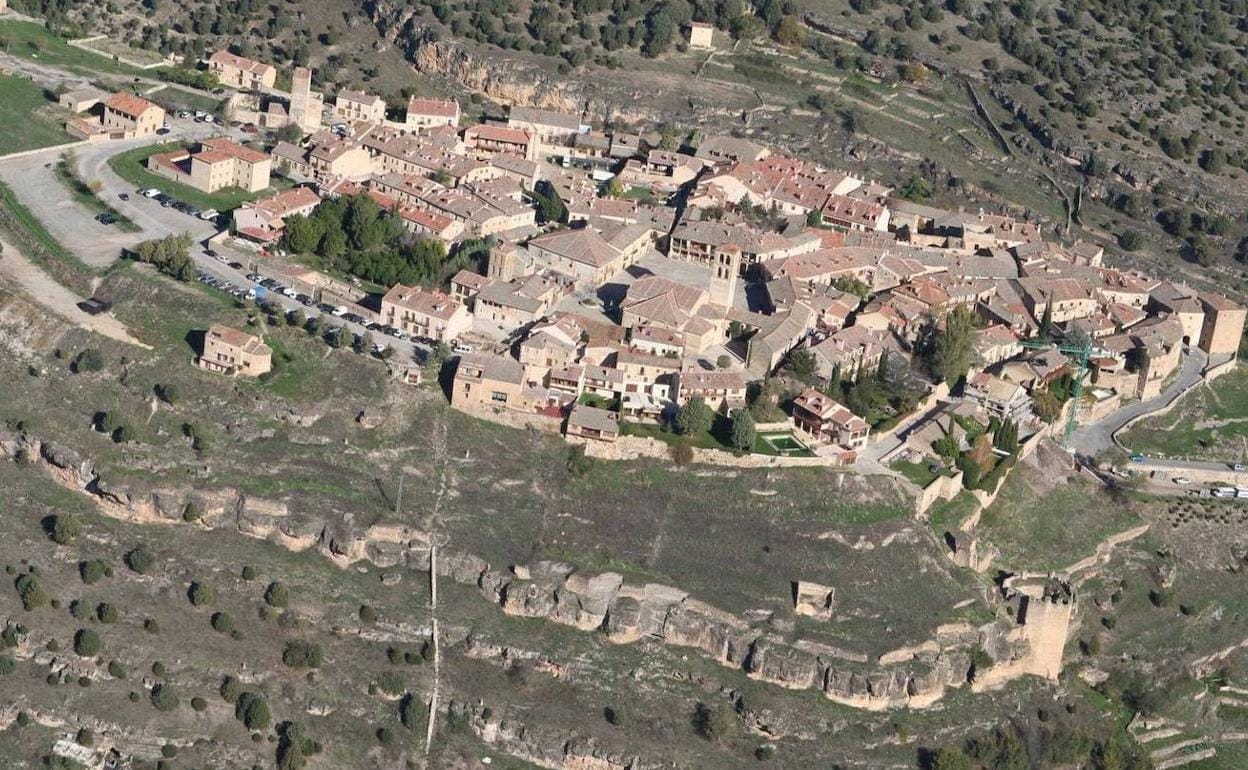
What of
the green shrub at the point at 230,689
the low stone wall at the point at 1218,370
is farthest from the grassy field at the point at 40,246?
the low stone wall at the point at 1218,370

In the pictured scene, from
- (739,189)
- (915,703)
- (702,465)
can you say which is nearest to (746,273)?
(739,189)

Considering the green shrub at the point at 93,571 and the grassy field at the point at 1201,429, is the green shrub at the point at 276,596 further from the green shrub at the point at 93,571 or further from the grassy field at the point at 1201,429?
the grassy field at the point at 1201,429

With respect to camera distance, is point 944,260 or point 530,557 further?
point 944,260

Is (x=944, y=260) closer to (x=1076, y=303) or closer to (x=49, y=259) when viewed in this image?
(x=1076, y=303)

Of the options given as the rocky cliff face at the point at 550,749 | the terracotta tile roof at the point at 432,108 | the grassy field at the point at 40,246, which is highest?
the terracotta tile roof at the point at 432,108

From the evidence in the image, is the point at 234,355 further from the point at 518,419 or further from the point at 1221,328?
the point at 1221,328

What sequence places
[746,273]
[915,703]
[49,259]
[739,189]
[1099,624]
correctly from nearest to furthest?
[915,703] → [1099,624] → [49,259] → [746,273] → [739,189]
